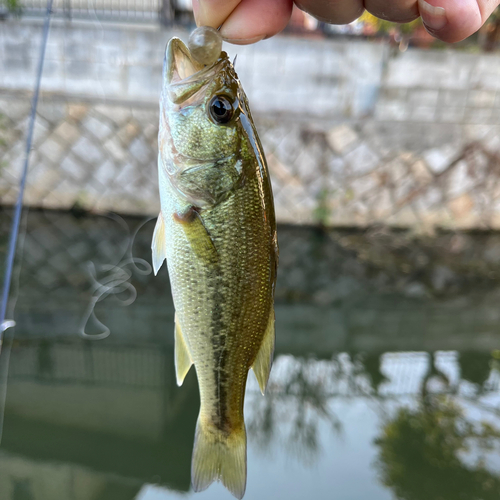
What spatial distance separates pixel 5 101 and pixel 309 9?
554 cm

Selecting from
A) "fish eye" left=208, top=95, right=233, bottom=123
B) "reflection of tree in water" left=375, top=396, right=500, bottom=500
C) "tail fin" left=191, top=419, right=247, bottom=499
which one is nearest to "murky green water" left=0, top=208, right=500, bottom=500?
"reflection of tree in water" left=375, top=396, right=500, bottom=500

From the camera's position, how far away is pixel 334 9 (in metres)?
1.14

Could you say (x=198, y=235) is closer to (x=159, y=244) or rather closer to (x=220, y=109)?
(x=159, y=244)

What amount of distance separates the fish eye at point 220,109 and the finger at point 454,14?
55 centimetres

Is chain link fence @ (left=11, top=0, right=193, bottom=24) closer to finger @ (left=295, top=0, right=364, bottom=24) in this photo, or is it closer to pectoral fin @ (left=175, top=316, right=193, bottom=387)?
finger @ (left=295, top=0, right=364, bottom=24)

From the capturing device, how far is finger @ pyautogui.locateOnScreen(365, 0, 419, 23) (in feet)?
3.48

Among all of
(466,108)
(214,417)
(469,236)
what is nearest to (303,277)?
(469,236)

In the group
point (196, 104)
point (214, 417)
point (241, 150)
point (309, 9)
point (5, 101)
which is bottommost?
point (214, 417)

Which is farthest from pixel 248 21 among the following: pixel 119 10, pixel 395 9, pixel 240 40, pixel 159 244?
pixel 119 10

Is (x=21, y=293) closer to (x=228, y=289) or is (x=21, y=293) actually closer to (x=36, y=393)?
(x=36, y=393)

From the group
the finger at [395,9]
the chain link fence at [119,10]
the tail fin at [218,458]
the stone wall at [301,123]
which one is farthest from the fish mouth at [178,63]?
the chain link fence at [119,10]

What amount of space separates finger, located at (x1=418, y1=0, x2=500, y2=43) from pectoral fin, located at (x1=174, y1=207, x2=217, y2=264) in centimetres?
80

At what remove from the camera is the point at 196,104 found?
3.74 feet

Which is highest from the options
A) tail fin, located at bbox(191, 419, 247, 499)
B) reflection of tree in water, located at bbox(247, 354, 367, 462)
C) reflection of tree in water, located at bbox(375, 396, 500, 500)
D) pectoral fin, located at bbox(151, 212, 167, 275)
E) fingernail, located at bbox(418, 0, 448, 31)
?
fingernail, located at bbox(418, 0, 448, 31)
